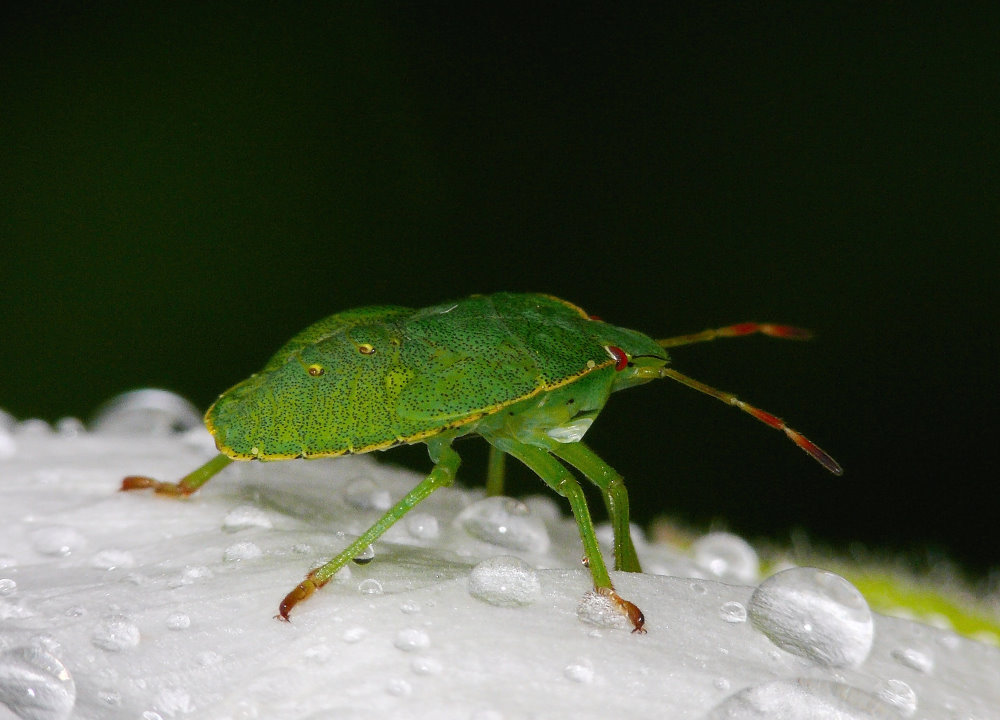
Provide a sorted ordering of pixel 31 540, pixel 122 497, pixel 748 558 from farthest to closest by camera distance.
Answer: pixel 748 558
pixel 122 497
pixel 31 540

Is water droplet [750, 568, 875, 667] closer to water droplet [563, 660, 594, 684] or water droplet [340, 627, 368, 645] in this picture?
water droplet [563, 660, 594, 684]

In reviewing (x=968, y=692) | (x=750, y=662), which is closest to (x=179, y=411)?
(x=750, y=662)

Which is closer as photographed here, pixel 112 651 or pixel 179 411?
pixel 112 651

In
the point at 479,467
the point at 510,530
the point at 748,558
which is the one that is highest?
the point at 510,530

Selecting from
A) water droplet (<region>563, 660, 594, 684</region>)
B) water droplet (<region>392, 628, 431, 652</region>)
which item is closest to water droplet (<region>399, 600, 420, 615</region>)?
water droplet (<region>392, 628, 431, 652</region>)

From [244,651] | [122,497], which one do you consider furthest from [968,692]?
[122,497]

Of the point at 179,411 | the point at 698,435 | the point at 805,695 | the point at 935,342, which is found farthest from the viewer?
the point at 698,435

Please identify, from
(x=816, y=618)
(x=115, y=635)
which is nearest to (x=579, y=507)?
(x=816, y=618)

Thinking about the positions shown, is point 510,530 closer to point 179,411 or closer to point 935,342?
point 179,411

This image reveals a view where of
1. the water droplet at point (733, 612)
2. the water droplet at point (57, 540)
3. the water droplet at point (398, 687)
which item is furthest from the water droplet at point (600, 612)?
the water droplet at point (57, 540)

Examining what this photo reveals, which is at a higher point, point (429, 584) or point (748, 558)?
point (429, 584)
